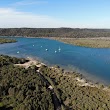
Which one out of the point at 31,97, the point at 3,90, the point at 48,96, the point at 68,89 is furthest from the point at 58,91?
the point at 3,90

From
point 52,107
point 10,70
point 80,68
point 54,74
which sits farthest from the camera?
point 80,68

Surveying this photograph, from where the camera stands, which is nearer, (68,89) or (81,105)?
(81,105)

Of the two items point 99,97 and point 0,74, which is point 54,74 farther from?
point 99,97

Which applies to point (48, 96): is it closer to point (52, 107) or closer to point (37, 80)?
point (52, 107)

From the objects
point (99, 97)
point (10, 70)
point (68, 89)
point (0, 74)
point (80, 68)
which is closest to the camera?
point (99, 97)

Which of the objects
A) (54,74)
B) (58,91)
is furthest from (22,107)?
(54,74)

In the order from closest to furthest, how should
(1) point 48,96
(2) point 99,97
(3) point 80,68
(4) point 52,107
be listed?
(4) point 52,107
(1) point 48,96
(2) point 99,97
(3) point 80,68

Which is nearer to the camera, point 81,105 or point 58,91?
point 81,105

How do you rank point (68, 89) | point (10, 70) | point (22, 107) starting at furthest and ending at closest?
point (10, 70), point (68, 89), point (22, 107)
